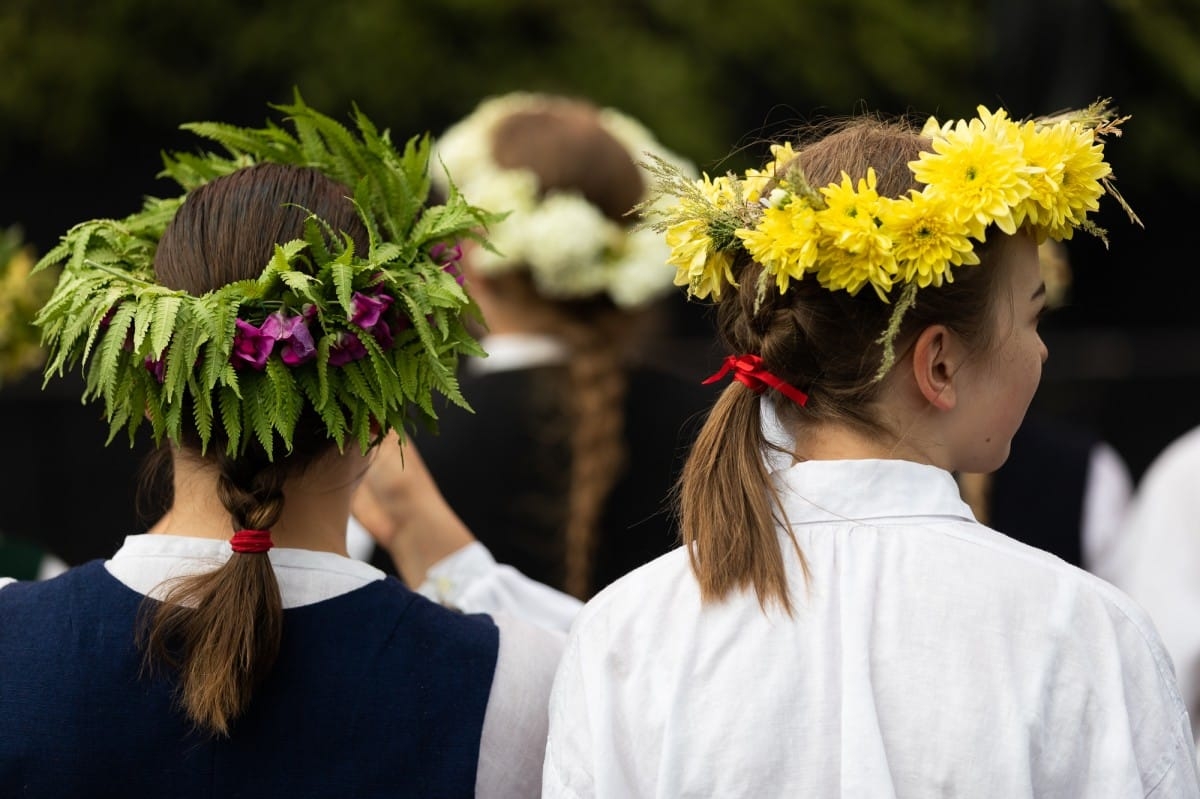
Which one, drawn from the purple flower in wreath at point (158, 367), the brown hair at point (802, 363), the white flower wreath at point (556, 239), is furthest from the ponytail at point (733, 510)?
the white flower wreath at point (556, 239)

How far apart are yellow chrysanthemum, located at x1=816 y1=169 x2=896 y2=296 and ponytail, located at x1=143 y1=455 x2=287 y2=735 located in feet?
2.37

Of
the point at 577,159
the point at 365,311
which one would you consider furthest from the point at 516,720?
the point at 577,159

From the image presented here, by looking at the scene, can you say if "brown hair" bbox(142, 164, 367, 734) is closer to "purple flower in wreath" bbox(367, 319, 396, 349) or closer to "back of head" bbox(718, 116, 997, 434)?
"purple flower in wreath" bbox(367, 319, 396, 349)

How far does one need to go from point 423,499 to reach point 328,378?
2.01ft

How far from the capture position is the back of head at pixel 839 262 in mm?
1681

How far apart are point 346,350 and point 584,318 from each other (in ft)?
4.67

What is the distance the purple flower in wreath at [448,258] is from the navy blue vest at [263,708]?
43 centimetres

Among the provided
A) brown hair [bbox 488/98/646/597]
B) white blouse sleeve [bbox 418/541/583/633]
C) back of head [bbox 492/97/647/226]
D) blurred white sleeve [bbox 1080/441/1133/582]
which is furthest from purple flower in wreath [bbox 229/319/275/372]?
blurred white sleeve [bbox 1080/441/1133/582]

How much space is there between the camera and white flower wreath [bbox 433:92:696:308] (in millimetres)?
3127

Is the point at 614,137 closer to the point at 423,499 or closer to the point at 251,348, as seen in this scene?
the point at 423,499

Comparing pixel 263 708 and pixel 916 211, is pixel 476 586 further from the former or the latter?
pixel 916 211

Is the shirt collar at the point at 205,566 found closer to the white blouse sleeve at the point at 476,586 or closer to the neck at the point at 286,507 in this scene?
the neck at the point at 286,507

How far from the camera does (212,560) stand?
5.95ft

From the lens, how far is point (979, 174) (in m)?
1.70
